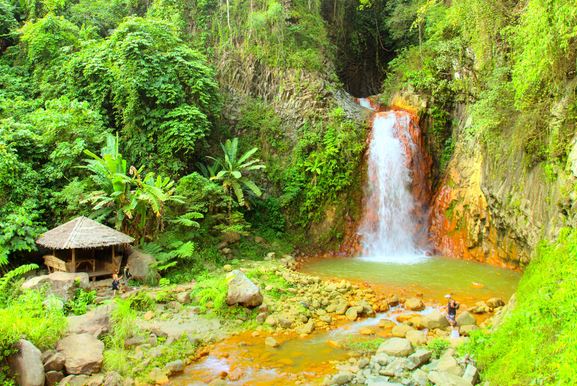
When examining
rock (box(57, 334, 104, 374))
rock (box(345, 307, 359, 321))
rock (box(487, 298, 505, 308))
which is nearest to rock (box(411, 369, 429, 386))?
rock (box(345, 307, 359, 321))

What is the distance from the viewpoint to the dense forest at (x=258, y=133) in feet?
28.3

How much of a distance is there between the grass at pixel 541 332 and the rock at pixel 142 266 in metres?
8.43

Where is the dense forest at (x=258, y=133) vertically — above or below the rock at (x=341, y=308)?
above

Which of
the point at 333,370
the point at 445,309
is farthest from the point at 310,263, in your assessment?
the point at 333,370

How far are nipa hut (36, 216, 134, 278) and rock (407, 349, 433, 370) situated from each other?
8159 millimetres

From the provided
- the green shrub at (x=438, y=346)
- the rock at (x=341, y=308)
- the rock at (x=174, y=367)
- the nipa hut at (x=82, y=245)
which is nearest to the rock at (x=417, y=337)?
the green shrub at (x=438, y=346)

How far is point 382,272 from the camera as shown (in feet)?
45.6

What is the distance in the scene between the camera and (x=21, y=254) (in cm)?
1212

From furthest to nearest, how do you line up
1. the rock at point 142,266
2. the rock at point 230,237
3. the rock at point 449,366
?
the rock at point 230,237 → the rock at point 142,266 → the rock at point 449,366

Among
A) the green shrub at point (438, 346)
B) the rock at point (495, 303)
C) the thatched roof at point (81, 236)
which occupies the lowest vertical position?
the rock at point (495, 303)

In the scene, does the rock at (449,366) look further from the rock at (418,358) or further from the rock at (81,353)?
the rock at (81,353)

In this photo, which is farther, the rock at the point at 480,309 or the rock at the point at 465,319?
the rock at the point at 480,309

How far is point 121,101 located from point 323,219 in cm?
Result: 844

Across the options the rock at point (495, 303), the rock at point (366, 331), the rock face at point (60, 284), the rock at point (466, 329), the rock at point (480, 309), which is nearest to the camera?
the rock at point (466, 329)
